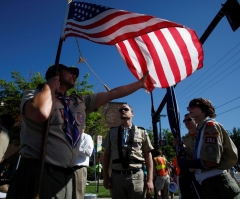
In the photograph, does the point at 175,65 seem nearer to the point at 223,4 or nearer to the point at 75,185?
the point at 75,185

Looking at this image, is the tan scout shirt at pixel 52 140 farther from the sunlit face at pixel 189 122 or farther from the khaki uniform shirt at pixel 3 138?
the khaki uniform shirt at pixel 3 138

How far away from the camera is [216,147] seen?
2869 millimetres

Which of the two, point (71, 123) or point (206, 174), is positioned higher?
point (71, 123)

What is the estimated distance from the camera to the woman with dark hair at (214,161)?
2.83m

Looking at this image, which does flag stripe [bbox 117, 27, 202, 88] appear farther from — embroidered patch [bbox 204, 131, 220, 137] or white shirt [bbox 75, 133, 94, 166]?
white shirt [bbox 75, 133, 94, 166]

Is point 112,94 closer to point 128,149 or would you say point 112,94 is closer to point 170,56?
point 170,56

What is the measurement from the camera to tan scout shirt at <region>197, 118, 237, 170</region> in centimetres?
286

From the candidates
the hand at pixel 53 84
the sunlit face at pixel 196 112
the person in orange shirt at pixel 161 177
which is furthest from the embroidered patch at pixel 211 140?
the person in orange shirt at pixel 161 177

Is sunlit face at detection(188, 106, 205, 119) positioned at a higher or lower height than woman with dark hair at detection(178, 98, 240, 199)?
higher

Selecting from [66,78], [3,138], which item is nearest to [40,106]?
[66,78]

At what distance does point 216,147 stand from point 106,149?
7.76ft

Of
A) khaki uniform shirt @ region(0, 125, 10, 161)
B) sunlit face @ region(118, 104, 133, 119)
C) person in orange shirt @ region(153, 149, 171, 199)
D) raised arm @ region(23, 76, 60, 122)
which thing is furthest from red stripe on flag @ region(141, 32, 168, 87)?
person in orange shirt @ region(153, 149, 171, 199)

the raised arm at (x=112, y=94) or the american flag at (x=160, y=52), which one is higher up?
the american flag at (x=160, y=52)

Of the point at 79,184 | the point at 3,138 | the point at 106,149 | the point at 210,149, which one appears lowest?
the point at 79,184
